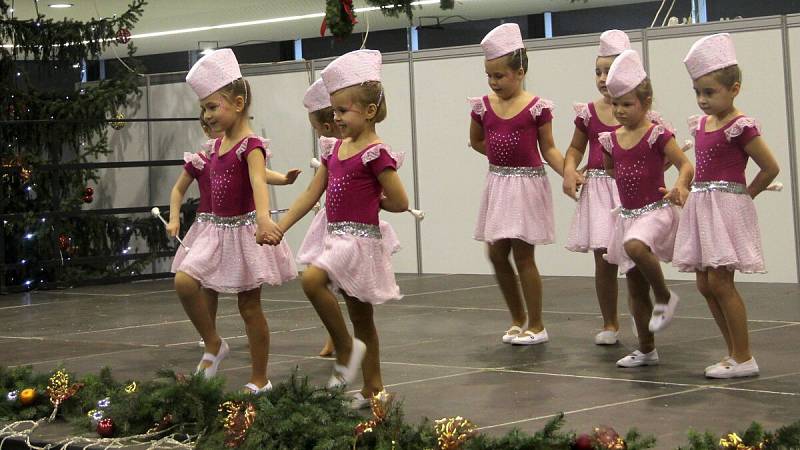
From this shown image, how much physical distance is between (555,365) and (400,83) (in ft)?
19.4

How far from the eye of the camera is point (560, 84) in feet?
34.2

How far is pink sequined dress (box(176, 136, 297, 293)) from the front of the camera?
5469 mm

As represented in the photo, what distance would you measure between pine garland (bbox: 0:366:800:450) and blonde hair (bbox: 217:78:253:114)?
4.35 feet

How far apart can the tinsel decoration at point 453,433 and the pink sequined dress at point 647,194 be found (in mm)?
2124

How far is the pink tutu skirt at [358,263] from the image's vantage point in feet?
16.1

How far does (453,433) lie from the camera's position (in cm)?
379

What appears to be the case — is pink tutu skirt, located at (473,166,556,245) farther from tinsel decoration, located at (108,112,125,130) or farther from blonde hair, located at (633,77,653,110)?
tinsel decoration, located at (108,112,125,130)

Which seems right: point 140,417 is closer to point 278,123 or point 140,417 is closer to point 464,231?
point 464,231

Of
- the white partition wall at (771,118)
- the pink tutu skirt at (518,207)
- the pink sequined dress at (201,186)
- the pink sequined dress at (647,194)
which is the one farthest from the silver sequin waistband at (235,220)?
the white partition wall at (771,118)

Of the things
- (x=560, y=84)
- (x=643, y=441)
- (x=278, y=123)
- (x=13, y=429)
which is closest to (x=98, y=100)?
(x=278, y=123)

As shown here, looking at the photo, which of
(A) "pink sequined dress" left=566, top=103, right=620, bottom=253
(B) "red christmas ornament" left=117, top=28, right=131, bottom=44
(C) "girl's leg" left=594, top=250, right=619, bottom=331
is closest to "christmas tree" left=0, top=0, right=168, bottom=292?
(B) "red christmas ornament" left=117, top=28, right=131, bottom=44

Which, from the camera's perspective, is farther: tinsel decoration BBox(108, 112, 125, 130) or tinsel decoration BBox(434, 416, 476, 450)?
tinsel decoration BBox(108, 112, 125, 130)

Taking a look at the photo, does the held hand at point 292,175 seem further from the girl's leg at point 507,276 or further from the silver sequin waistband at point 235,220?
the girl's leg at point 507,276

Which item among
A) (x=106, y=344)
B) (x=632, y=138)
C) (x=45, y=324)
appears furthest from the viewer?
(x=45, y=324)
